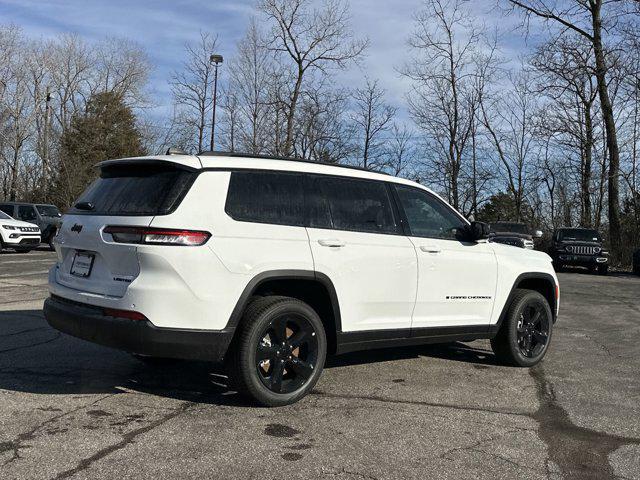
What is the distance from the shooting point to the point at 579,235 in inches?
891

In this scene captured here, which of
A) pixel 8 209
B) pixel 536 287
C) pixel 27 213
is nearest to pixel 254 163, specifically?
pixel 536 287

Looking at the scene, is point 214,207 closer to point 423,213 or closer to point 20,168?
point 423,213

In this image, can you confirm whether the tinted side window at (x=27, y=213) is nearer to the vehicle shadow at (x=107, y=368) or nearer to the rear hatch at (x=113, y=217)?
the vehicle shadow at (x=107, y=368)

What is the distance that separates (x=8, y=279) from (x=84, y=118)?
3565cm

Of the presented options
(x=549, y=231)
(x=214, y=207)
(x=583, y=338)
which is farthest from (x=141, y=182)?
(x=549, y=231)

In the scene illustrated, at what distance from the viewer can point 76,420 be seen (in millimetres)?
4086

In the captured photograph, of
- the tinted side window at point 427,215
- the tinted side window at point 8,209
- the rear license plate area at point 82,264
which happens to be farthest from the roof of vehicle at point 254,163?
the tinted side window at point 8,209

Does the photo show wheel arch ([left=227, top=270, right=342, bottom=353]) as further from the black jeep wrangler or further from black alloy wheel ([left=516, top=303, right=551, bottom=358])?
the black jeep wrangler

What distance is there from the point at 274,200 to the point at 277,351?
3.70 ft

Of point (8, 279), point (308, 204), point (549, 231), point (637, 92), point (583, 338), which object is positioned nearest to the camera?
point (308, 204)

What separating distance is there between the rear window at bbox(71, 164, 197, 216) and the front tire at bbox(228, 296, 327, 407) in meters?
0.96

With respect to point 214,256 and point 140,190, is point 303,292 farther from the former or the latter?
point 140,190

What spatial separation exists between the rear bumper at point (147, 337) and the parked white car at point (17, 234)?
1840 cm

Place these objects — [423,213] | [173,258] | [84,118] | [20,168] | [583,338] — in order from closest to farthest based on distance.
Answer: [173,258], [423,213], [583,338], [84,118], [20,168]
